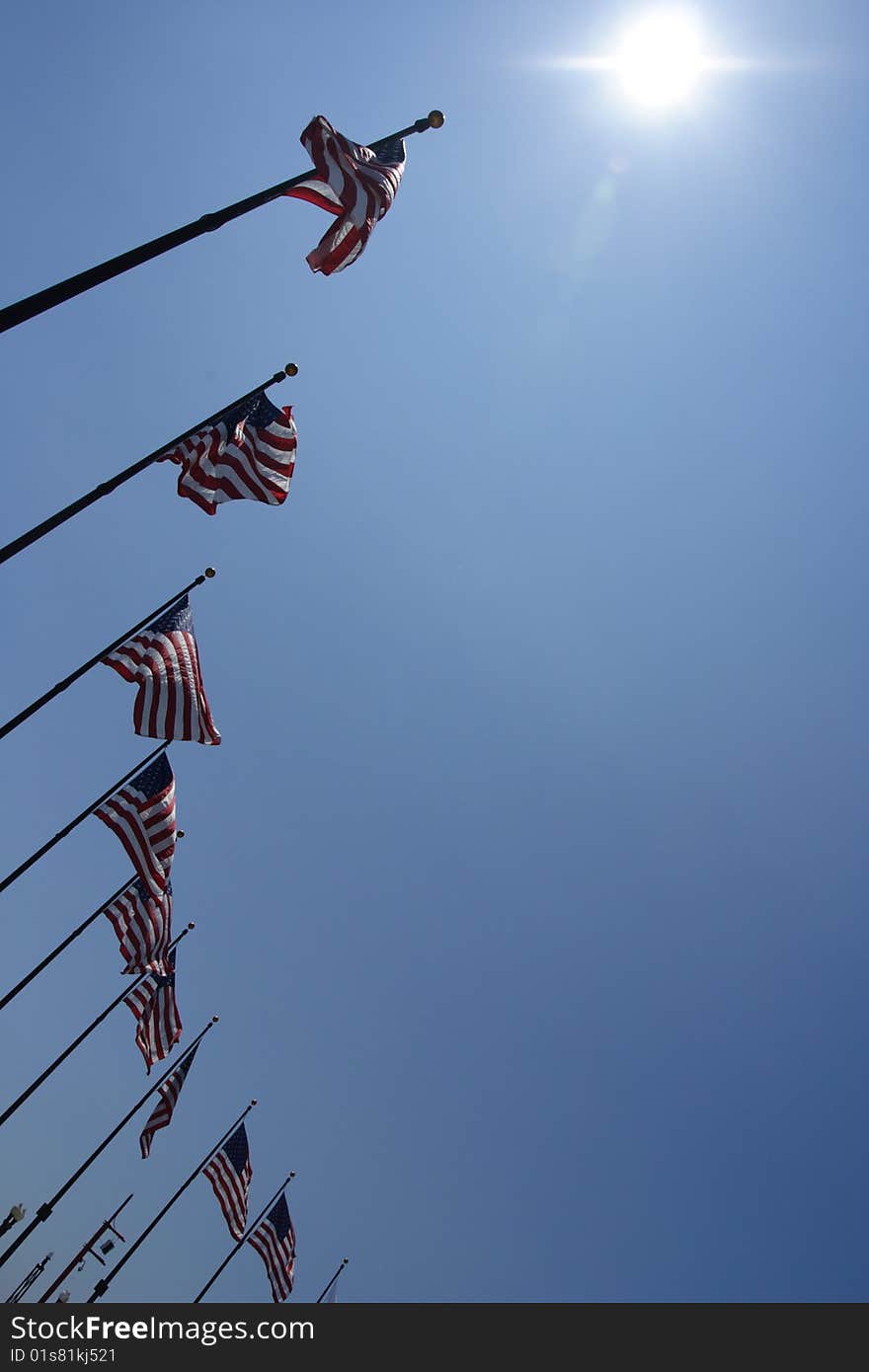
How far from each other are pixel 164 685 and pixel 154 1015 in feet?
35.7

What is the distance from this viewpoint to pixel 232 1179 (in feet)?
69.7

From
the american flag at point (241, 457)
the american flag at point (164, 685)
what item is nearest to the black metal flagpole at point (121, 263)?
the american flag at point (241, 457)

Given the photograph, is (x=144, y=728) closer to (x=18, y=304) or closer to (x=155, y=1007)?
(x=18, y=304)

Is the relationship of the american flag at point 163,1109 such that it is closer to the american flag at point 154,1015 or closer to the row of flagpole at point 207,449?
the row of flagpole at point 207,449

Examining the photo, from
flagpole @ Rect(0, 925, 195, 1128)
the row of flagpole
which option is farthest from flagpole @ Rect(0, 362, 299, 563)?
flagpole @ Rect(0, 925, 195, 1128)

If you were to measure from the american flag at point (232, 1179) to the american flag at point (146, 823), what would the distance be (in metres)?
11.7

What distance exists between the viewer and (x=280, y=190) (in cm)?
869

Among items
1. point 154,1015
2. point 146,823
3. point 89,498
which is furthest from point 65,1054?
point 89,498

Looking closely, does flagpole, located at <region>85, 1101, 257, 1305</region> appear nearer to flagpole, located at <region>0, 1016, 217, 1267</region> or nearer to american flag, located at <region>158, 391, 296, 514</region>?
flagpole, located at <region>0, 1016, 217, 1267</region>

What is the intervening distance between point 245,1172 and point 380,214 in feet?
79.4

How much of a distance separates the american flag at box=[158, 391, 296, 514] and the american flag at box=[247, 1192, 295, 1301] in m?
22.2

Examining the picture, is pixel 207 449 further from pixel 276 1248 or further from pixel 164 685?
pixel 276 1248

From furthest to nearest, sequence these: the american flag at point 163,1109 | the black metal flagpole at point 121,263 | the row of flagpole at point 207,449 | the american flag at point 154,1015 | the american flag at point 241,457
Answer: the american flag at point 163,1109 → the american flag at point 154,1015 → the american flag at point 241,457 → the row of flagpole at point 207,449 → the black metal flagpole at point 121,263

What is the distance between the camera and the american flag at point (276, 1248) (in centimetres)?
2234
